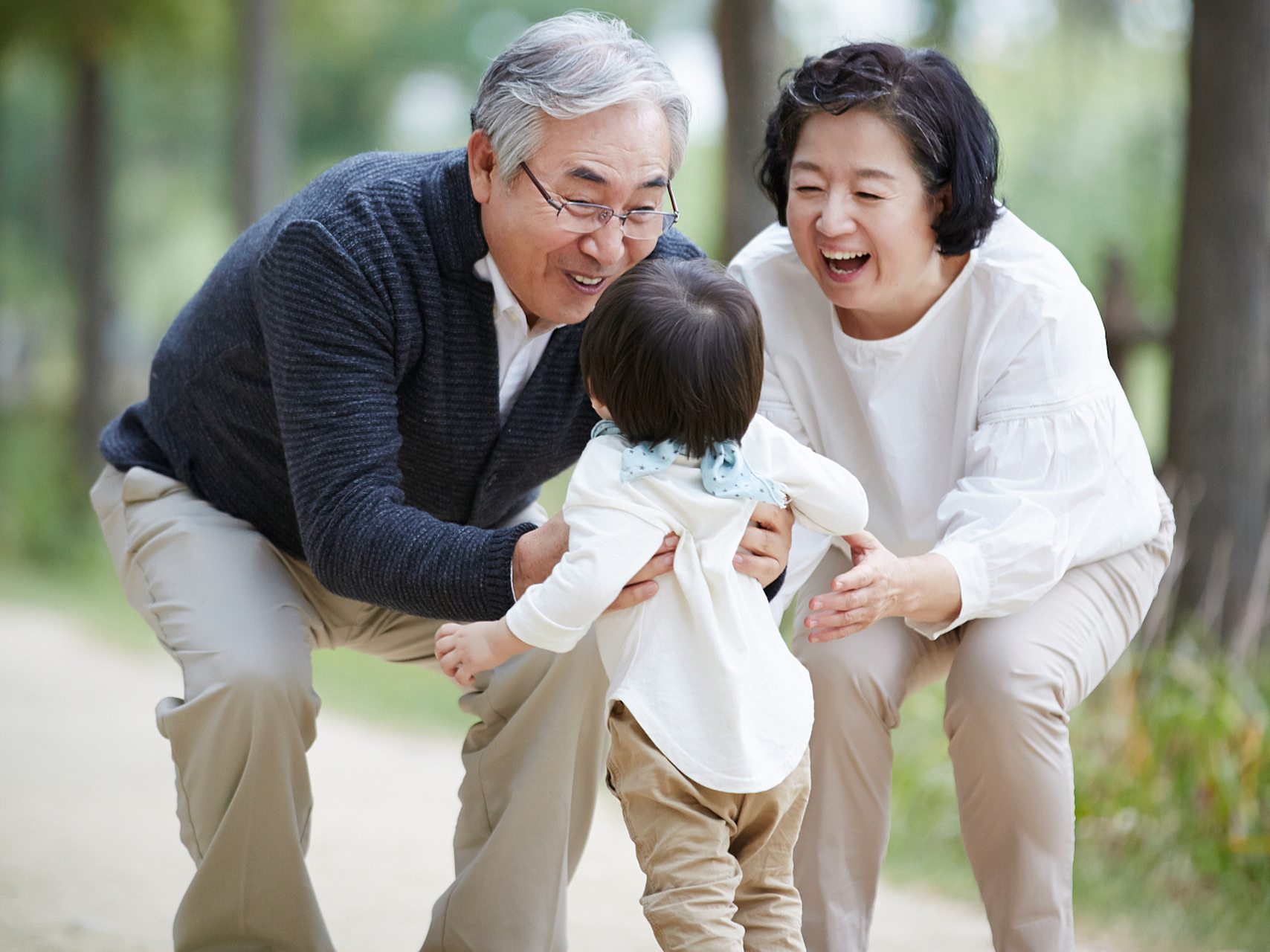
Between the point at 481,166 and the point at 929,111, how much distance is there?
0.83 metres

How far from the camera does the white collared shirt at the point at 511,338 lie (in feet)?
7.94

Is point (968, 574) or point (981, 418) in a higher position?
point (981, 418)

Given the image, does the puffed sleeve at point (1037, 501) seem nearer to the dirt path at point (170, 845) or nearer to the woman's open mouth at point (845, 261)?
the woman's open mouth at point (845, 261)

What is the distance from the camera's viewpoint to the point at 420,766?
188 inches

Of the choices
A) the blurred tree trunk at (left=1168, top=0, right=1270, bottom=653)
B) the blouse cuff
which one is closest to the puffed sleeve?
the blouse cuff

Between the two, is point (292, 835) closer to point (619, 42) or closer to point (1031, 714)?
point (1031, 714)

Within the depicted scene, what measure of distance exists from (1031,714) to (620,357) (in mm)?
991

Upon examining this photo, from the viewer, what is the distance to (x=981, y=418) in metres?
2.46

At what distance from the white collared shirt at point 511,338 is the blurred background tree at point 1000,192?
43cm

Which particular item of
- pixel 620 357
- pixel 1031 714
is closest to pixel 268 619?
pixel 620 357

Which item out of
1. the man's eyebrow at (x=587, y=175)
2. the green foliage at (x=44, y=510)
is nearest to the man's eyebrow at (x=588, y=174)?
the man's eyebrow at (x=587, y=175)

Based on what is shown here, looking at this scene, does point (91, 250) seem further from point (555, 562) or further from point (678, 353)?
point (678, 353)

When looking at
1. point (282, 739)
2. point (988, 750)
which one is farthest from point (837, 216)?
point (282, 739)

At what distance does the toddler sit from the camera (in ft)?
6.09
